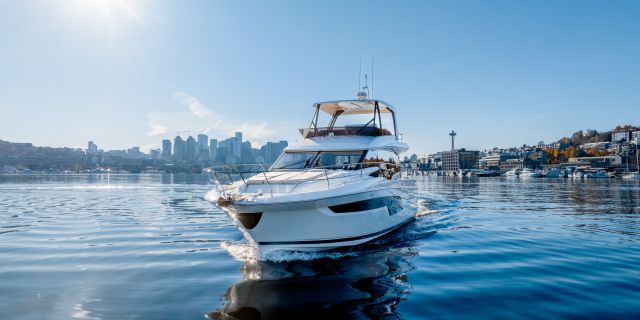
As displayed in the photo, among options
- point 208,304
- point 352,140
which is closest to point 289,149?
point 352,140

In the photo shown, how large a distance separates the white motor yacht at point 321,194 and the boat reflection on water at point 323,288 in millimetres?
675

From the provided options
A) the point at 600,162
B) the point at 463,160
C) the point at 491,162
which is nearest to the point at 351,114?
the point at 600,162

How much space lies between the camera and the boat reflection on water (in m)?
5.88

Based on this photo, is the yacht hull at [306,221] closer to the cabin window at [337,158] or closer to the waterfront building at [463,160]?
the cabin window at [337,158]

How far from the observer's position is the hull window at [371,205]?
9109 mm

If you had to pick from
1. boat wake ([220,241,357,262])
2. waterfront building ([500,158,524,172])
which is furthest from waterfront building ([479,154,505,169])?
boat wake ([220,241,357,262])

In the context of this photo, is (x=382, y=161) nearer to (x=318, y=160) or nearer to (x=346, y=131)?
(x=346, y=131)

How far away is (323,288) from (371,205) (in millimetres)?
3520

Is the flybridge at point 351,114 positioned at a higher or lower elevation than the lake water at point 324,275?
higher

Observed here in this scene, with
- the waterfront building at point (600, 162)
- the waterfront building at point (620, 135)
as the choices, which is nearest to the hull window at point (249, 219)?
the waterfront building at point (600, 162)

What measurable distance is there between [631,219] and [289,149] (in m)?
15.5

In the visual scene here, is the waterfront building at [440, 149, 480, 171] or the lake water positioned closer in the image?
the lake water

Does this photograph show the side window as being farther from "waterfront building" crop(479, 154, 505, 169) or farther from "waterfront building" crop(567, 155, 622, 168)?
"waterfront building" crop(479, 154, 505, 169)

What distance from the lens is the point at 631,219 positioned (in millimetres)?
16688
